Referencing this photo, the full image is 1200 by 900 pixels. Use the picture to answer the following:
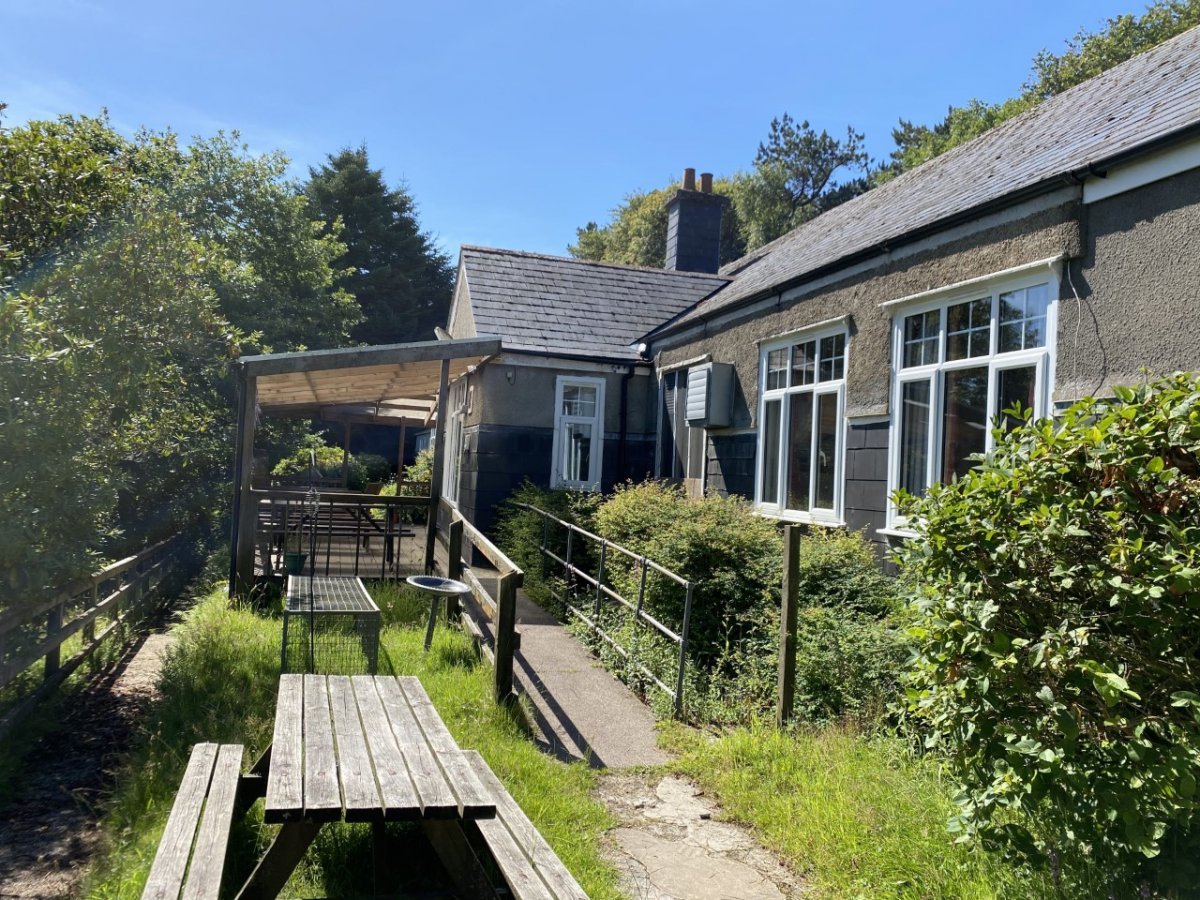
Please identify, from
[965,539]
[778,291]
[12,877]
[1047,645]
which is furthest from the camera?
[778,291]

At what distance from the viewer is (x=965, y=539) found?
3.27 meters

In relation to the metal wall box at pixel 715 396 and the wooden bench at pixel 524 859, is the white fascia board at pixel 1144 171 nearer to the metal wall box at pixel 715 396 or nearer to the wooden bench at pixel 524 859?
the wooden bench at pixel 524 859

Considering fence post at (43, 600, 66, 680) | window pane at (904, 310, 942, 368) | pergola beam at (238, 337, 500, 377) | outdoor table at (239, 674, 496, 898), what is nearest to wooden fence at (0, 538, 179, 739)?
fence post at (43, 600, 66, 680)

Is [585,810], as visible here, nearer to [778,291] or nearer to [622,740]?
[622,740]

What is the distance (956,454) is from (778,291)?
3.36 metres

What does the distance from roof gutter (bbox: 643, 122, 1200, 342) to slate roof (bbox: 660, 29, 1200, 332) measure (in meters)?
0.02

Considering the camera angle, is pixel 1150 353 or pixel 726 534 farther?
pixel 726 534

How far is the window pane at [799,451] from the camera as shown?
9.15 metres

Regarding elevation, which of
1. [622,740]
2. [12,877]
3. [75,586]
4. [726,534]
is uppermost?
[726,534]

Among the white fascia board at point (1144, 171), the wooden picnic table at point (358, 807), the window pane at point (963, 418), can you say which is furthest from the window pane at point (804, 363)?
the wooden picnic table at point (358, 807)

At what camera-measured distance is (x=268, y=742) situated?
16.8ft

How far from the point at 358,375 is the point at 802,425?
5.33 metres

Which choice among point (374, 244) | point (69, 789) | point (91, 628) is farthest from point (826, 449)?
point (374, 244)

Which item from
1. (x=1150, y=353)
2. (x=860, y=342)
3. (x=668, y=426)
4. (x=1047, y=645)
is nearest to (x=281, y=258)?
(x=668, y=426)
